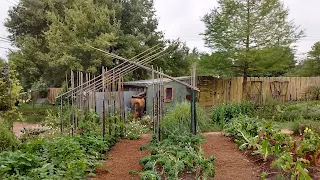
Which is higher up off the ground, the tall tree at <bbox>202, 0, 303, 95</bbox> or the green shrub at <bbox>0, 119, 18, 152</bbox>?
the tall tree at <bbox>202, 0, 303, 95</bbox>

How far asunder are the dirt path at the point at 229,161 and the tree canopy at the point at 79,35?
814cm

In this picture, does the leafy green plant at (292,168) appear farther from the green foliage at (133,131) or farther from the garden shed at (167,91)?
the garden shed at (167,91)

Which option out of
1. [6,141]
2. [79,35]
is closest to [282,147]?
[6,141]

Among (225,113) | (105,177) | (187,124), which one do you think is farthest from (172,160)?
(225,113)

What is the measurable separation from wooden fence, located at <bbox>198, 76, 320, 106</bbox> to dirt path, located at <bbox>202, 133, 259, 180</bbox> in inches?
322

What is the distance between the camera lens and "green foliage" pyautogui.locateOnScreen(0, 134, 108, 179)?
3.16m

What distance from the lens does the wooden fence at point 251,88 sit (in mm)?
15031

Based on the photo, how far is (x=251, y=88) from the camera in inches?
594

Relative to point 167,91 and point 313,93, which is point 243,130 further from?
point 313,93

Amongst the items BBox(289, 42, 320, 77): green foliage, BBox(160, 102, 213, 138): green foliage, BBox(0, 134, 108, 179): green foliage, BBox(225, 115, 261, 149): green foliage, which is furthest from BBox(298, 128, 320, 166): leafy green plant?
BBox(289, 42, 320, 77): green foliage

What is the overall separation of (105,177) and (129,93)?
824 centimetres

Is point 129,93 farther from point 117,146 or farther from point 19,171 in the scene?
point 19,171

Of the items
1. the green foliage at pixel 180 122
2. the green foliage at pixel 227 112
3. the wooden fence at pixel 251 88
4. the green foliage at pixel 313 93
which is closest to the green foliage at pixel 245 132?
the green foliage at pixel 180 122

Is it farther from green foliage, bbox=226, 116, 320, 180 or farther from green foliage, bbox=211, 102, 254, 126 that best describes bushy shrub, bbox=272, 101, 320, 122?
green foliage, bbox=226, 116, 320, 180
